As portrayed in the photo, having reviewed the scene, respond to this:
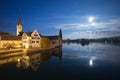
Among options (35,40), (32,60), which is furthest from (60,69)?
(35,40)

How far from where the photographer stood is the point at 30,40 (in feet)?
258

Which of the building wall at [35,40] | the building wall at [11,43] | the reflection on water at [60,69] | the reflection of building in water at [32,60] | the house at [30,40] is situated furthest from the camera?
the building wall at [35,40]

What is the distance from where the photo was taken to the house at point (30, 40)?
77.4 m

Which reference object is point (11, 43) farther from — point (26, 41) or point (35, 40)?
point (35, 40)

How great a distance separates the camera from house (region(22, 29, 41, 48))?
3049 inches

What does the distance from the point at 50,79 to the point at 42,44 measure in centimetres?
5722

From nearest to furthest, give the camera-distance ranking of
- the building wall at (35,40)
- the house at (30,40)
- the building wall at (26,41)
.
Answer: the building wall at (26,41)
the house at (30,40)
the building wall at (35,40)

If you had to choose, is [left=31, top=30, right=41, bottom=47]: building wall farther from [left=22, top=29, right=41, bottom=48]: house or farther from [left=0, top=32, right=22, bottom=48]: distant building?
[left=0, top=32, right=22, bottom=48]: distant building

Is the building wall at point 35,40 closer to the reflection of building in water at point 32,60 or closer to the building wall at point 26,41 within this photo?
the building wall at point 26,41

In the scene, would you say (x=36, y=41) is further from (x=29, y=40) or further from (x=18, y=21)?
(x=18, y=21)

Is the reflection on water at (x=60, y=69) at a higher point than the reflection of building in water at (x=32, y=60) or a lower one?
lower

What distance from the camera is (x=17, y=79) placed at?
86.9ft

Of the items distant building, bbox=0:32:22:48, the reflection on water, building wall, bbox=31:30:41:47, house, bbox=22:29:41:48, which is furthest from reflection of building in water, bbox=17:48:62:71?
building wall, bbox=31:30:41:47

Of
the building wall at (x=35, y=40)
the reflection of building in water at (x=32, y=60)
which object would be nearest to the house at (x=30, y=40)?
the building wall at (x=35, y=40)
